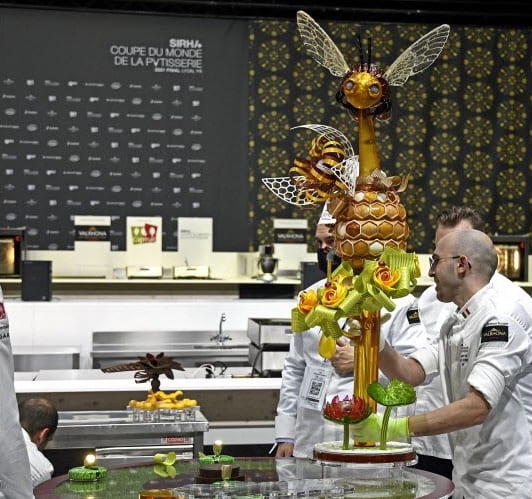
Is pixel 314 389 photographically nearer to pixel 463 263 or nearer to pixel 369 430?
pixel 463 263

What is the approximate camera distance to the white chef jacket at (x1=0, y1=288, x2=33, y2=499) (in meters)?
1.95

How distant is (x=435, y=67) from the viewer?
8.59 metres

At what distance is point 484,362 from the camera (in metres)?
2.46

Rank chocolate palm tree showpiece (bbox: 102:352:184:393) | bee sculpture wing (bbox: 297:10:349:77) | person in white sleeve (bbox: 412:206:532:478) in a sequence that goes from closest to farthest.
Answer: bee sculpture wing (bbox: 297:10:349:77) < person in white sleeve (bbox: 412:206:532:478) < chocolate palm tree showpiece (bbox: 102:352:184:393)

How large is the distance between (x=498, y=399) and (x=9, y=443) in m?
1.20

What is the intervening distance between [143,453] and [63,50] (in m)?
5.46

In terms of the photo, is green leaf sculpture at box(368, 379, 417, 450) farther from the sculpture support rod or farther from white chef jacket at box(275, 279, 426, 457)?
white chef jacket at box(275, 279, 426, 457)

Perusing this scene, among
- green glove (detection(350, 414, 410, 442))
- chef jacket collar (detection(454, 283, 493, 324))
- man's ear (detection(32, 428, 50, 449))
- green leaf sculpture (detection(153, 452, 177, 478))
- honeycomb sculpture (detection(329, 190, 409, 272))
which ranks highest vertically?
honeycomb sculpture (detection(329, 190, 409, 272))

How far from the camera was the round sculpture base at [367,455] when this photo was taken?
7.32 ft

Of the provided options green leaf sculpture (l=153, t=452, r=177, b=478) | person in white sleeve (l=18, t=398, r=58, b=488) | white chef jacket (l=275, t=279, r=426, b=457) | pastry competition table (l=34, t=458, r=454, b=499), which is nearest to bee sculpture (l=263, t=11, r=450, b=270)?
pastry competition table (l=34, t=458, r=454, b=499)

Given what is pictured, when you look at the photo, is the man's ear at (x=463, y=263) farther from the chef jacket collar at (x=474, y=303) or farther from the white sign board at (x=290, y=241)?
the white sign board at (x=290, y=241)

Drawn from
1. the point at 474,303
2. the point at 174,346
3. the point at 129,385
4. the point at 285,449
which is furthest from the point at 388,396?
the point at 174,346

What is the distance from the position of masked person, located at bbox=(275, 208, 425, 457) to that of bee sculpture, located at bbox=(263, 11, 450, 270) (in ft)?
2.40

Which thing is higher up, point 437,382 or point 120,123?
point 120,123
